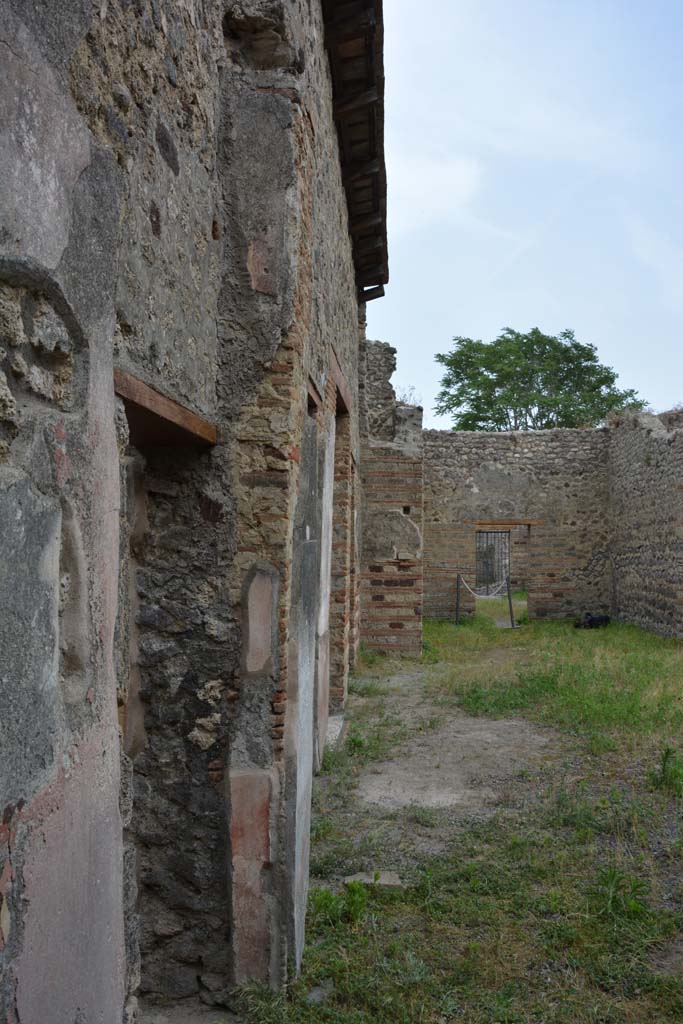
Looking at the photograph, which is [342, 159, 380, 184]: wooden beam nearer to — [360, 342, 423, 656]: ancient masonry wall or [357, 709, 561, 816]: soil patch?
[360, 342, 423, 656]: ancient masonry wall

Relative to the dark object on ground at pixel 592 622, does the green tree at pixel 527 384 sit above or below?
above

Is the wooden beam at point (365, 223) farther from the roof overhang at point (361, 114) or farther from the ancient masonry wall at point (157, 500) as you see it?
the ancient masonry wall at point (157, 500)

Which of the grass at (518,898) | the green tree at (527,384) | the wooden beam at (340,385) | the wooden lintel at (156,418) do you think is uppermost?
the green tree at (527,384)

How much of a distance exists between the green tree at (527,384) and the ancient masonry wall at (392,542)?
19.8 m

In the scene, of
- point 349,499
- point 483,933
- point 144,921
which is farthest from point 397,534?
point 144,921

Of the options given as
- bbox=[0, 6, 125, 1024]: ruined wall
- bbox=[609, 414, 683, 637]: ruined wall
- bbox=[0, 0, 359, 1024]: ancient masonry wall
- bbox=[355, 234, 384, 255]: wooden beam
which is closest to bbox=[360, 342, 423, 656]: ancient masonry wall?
bbox=[355, 234, 384, 255]: wooden beam

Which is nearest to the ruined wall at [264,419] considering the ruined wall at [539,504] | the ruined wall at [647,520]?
the ruined wall at [647,520]

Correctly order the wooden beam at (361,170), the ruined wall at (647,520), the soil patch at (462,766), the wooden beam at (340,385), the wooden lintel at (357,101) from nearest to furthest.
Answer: the soil patch at (462,766) → the wooden lintel at (357,101) → the wooden beam at (340,385) → the wooden beam at (361,170) → the ruined wall at (647,520)

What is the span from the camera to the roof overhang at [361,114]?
4863 mm

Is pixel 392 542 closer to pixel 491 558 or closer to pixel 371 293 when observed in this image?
pixel 371 293

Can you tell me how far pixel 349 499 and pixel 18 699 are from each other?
6512mm

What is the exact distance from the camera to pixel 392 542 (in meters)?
10.3

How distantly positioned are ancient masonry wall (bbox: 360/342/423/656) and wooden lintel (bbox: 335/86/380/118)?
15.1 ft

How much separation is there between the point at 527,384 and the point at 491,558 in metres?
8.33
